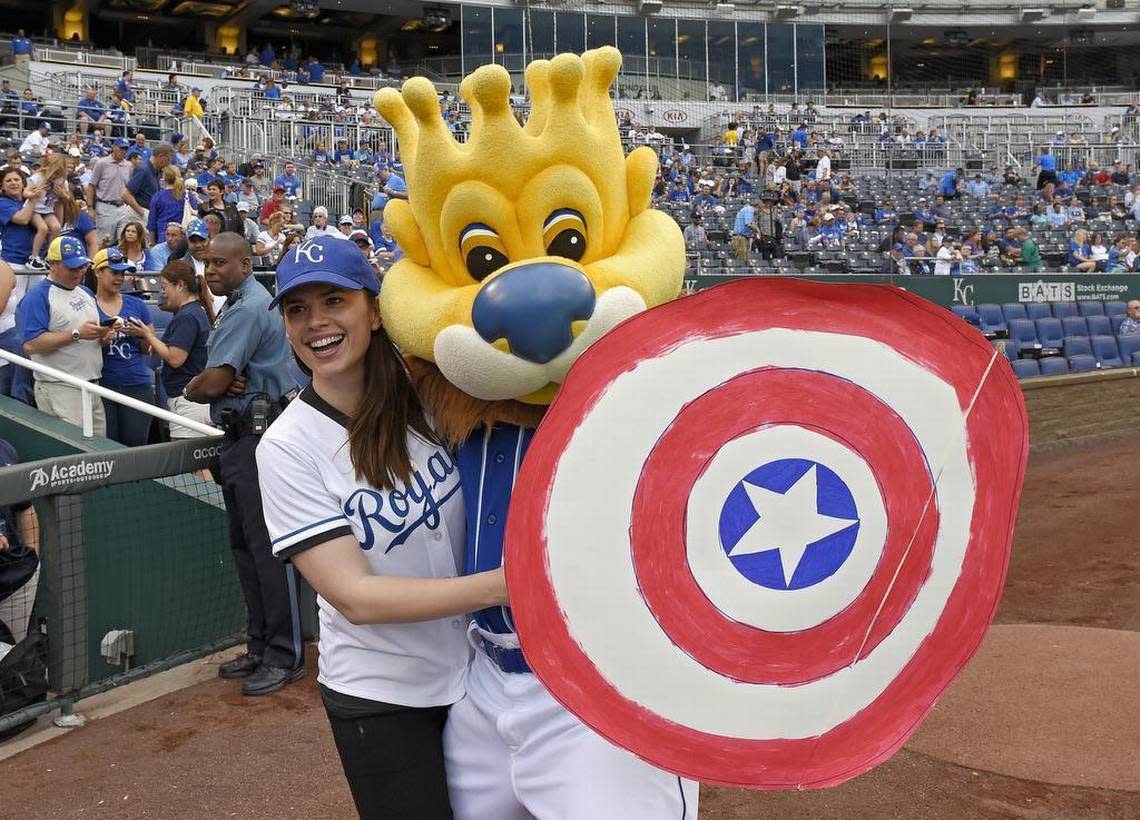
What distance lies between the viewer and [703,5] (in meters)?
33.8

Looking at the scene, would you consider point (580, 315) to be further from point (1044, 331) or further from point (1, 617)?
point (1044, 331)

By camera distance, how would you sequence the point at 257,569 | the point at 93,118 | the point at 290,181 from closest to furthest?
the point at 257,569 → the point at 290,181 → the point at 93,118

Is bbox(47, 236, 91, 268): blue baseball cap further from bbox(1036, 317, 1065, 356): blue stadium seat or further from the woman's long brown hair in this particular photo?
bbox(1036, 317, 1065, 356): blue stadium seat

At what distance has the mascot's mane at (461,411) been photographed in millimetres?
2051

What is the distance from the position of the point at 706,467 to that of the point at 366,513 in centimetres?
62

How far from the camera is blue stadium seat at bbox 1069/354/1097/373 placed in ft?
39.7

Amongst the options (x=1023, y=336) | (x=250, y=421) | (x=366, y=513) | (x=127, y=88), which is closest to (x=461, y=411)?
(x=366, y=513)

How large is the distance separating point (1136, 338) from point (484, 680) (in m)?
12.5

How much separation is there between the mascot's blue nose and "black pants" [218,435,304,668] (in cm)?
271

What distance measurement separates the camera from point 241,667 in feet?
15.6

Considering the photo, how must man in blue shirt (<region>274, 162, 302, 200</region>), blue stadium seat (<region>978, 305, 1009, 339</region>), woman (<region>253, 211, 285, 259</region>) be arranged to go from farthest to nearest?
man in blue shirt (<region>274, 162, 302, 200</region>) → blue stadium seat (<region>978, 305, 1009, 339</region>) → woman (<region>253, 211, 285, 259</region>)

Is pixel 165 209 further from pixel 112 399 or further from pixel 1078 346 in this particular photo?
pixel 1078 346

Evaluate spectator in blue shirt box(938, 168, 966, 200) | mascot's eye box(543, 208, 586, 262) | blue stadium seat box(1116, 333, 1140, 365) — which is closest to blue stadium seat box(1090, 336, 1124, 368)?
blue stadium seat box(1116, 333, 1140, 365)

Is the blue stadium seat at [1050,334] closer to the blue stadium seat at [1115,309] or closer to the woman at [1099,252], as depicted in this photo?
the blue stadium seat at [1115,309]
